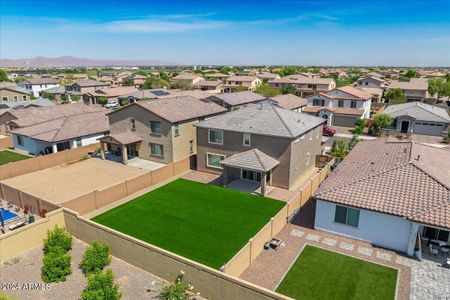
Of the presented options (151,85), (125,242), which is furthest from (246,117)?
(151,85)

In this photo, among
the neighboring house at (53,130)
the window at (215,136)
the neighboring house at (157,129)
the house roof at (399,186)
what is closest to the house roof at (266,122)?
the window at (215,136)

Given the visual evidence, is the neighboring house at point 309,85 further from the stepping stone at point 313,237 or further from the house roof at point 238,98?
the stepping stone at point 313,237

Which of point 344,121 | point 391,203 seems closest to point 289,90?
point 344,121

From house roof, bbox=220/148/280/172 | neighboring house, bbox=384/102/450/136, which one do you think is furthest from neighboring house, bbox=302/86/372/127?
house roof, bbox=220/148/280/172

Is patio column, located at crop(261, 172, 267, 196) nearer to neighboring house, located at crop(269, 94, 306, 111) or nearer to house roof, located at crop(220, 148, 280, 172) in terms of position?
house roof, located at crop(220, 148, 280, 172)

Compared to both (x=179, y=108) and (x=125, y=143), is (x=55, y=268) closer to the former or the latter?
(x=125, y=143)
